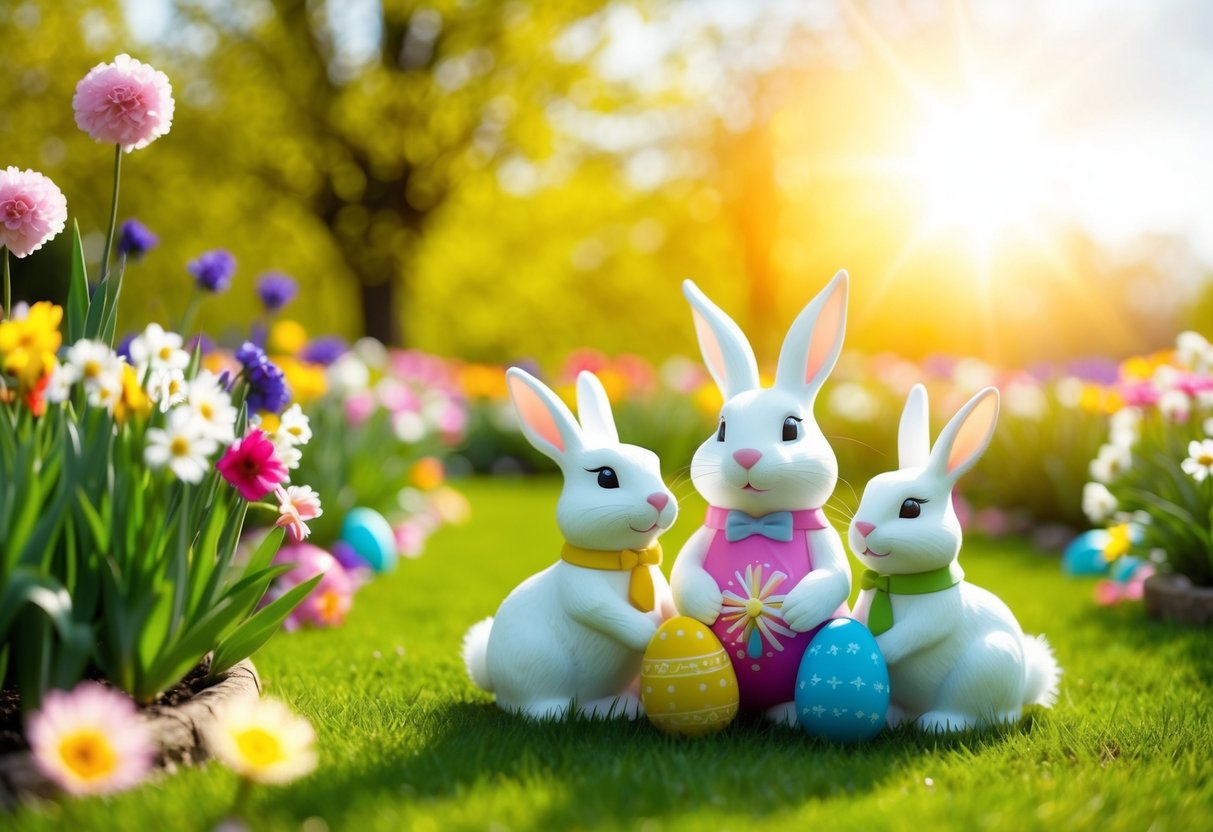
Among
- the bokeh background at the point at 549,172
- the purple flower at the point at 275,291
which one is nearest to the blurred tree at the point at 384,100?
the bokeh background at the point at 549,172

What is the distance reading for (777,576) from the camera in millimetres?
2908

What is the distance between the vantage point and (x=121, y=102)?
8.90 feet

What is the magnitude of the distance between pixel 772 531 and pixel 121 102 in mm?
2055

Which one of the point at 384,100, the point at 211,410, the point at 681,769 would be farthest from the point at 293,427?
the point at 384,100

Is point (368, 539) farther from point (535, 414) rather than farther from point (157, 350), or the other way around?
point (157, 350)

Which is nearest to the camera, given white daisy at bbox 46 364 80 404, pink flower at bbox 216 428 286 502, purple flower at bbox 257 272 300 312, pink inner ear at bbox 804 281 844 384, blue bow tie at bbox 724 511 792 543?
white daisy at bbox 46 364 80 404

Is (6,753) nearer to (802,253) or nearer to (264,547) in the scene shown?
(264,547)

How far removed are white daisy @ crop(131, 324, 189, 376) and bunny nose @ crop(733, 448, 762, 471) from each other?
4.90 ft

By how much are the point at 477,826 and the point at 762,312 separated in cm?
1762

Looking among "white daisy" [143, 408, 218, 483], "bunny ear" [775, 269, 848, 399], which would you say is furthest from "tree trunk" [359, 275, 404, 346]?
"white daisy" [143, 408, 218, 483]

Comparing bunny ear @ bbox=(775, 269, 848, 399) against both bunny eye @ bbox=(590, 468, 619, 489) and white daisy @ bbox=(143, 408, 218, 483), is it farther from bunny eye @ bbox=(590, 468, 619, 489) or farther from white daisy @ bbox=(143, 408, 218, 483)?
white daisy @ bbox=(143, 408, 218, 483)

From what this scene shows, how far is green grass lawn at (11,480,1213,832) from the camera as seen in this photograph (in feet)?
7.09

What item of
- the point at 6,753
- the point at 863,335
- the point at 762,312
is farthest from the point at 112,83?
the point at 863,335

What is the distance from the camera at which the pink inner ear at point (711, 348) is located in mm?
3309
